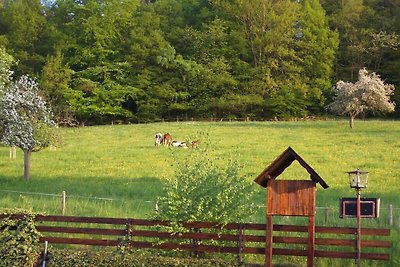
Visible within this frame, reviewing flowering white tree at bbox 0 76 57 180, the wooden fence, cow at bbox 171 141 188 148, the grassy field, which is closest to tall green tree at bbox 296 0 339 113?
the grassy field

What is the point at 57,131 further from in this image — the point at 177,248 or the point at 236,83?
the point at 236,83

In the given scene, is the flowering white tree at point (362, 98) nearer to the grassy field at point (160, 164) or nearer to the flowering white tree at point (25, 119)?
the grassy field at point (160, 164)

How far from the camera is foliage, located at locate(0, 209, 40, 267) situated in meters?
14.9

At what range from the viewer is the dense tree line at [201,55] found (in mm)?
69125

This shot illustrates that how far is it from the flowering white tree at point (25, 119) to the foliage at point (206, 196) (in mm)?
14643

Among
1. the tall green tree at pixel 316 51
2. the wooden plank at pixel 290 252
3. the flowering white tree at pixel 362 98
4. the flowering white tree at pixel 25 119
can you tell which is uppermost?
the tall green tree at pixel 316 51

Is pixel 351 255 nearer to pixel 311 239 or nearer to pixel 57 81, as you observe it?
pixel 311 239

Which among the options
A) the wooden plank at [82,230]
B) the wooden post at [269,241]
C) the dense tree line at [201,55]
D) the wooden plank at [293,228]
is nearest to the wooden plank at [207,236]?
the wooden plank at [293,228]

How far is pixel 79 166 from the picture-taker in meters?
33.6

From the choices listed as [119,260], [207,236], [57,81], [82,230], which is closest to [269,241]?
[207,236]

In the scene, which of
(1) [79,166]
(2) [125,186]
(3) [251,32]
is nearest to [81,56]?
(3) [251,32]

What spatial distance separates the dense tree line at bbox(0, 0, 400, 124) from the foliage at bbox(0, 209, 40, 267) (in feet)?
169

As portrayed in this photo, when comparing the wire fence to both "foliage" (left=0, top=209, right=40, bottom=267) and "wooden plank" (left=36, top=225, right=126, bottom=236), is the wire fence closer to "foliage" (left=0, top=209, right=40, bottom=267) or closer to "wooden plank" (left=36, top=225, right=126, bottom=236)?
"wooden plank" (left=36, top=225, right=126, bottom=236)

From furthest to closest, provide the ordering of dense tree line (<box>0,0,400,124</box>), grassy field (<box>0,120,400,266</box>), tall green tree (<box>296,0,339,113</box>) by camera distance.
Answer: tall green tree (<box>296,0,339,113</box>), dense tree line (<box>0,0,400,124</box>), grassy field (<box>0,120,400,266</box>)
